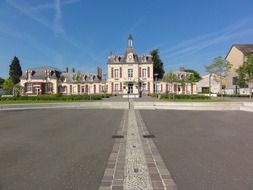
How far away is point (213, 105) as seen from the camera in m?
16.9

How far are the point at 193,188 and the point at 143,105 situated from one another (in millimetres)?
15255

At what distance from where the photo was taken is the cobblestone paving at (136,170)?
3402mm

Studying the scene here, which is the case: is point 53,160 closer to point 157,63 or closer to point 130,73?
point 130,73

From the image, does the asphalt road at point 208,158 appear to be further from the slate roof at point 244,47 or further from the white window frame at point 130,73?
the slate roof at point 244,47

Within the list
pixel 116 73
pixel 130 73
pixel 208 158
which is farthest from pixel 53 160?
pixel 130 73

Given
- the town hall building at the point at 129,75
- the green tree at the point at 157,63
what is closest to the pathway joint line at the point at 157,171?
the town hall building at the point at 129,75

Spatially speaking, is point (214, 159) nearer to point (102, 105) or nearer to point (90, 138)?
point (90, 138)

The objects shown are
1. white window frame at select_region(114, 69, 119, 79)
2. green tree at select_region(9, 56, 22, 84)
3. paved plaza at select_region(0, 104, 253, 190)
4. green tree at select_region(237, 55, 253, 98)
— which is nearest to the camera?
paved plaza at select_region(0, 104, 253, 190)

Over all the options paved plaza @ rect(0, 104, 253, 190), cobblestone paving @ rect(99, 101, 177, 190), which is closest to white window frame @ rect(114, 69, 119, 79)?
paved plaza @ rect(0, 104, 253, 190)

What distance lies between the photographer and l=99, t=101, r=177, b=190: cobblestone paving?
3.40m

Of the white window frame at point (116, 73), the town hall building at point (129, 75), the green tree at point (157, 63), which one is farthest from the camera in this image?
the green tree at point (157, 63)

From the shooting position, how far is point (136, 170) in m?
4.01

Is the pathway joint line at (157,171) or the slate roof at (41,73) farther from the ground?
the slate roof at (41,73)

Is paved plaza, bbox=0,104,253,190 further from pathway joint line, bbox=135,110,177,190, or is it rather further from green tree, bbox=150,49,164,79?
green tree, bbox=150,49,164,79
